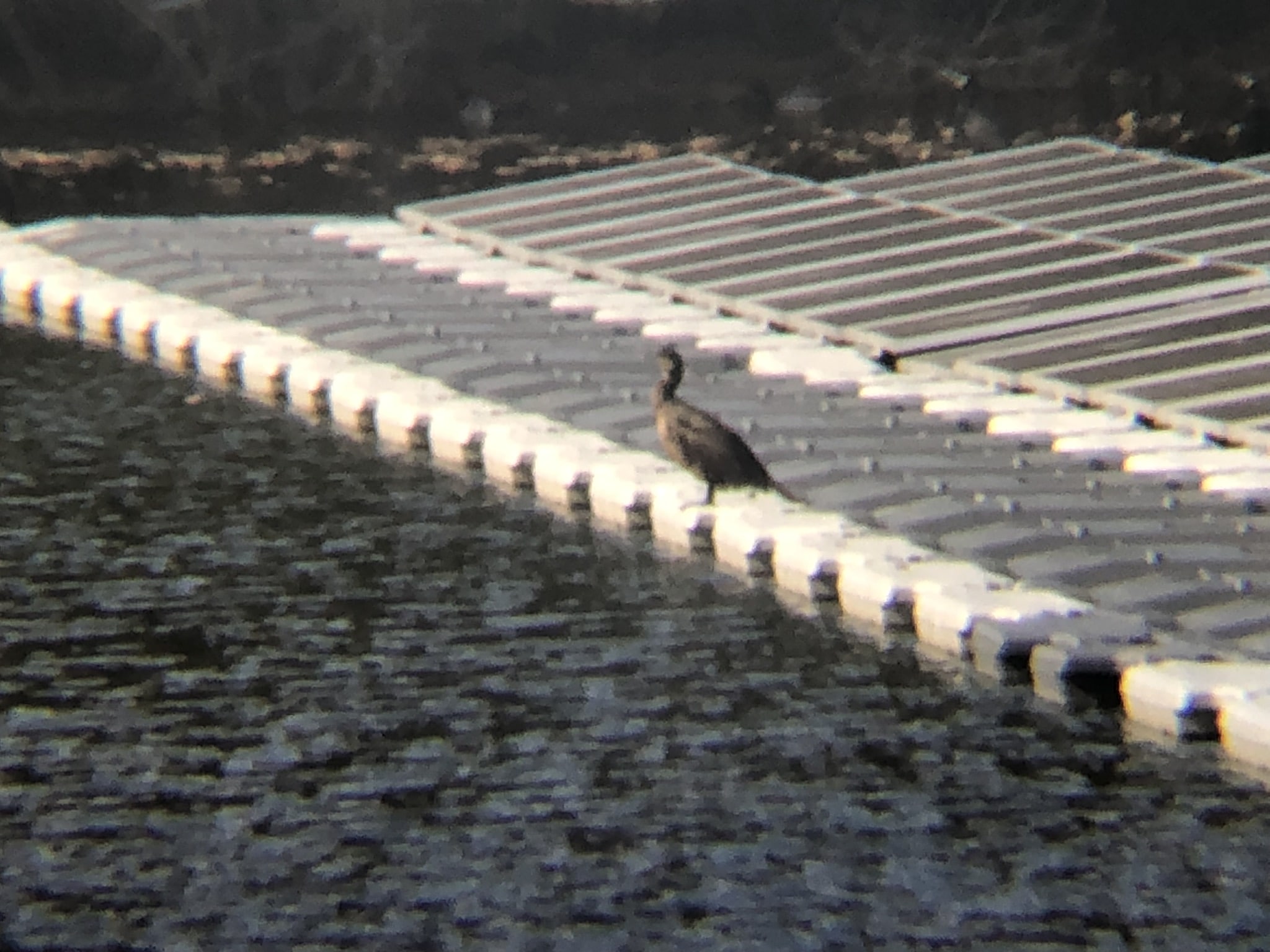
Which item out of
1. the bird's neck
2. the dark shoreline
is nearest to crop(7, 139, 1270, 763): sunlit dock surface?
the bird's neck

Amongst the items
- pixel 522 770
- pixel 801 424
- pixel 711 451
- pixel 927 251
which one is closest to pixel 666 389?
pixel 711 451

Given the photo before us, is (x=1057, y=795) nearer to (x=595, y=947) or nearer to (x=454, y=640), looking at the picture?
(x=595, y=947)

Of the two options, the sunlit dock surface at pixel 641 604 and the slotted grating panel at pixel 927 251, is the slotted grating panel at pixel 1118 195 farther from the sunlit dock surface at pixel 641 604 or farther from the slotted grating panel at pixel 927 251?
the sunlit dock surface at pixel 641 604

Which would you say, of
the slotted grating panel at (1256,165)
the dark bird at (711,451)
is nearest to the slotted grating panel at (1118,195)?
the slotted grating panel at (1256,165)

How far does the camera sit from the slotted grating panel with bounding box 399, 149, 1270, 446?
92.3 feet

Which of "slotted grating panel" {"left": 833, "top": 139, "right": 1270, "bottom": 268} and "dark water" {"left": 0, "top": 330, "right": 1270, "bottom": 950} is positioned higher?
"slotted grating panel" {"left": 833, "top": 139, "right": 1270, "bottom": 268}

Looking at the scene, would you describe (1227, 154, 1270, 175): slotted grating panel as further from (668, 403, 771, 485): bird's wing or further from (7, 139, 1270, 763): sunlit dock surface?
(668, 403, 771, 485): bird's wing

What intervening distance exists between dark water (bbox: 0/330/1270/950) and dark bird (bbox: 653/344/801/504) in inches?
35.0

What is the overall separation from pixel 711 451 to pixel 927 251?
12456 millimetres

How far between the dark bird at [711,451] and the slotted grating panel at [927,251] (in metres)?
4.58

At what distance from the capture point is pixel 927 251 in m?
33.7

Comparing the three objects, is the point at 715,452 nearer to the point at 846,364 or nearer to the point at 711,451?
the point at 711,451

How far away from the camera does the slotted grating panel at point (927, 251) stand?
28.1m

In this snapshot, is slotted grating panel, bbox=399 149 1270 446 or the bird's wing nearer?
the bird's wing
